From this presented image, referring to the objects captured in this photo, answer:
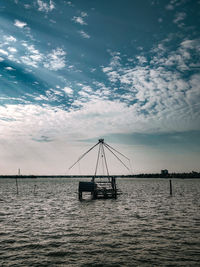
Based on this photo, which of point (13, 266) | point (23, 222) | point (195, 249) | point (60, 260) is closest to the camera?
point (13, 266)

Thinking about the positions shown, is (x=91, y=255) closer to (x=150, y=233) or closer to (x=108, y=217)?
(x=150, y=233)

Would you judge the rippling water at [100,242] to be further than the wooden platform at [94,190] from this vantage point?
No

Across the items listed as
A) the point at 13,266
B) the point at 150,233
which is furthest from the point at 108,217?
the point at 13,266

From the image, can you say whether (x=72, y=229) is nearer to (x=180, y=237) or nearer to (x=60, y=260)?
(x=60, y=260)

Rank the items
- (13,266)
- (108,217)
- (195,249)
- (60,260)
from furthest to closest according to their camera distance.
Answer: (108,217)
(195,249)
(60,260)
(13,266)

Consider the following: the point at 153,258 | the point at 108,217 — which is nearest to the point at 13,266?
the point at 153,258

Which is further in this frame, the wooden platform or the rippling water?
the wooden platform

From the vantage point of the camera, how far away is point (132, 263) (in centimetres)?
1037

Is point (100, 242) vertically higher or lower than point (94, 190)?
higher

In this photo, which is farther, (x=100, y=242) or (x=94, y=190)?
(x=94, y=190)

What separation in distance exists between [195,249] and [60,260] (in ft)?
23.4

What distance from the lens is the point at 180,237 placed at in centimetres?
1441

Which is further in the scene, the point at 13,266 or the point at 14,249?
the point at 14,249

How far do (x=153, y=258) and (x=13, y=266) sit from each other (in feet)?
21.2
